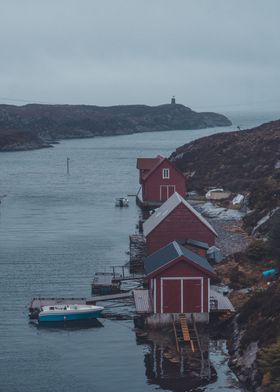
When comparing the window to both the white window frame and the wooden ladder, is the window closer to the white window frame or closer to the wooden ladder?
the white window frame

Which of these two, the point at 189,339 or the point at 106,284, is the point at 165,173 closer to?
the point at 106,284

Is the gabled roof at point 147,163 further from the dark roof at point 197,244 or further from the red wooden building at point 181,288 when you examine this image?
the red wooden building at point 181,288

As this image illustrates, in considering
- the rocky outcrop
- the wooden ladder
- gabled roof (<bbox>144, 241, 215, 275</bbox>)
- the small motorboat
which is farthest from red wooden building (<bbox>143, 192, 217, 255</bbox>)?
the small motorboat

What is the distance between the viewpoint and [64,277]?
40781 millimetres

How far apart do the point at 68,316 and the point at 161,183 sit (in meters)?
33.2

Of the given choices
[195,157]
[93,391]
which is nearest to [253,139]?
[195,157]

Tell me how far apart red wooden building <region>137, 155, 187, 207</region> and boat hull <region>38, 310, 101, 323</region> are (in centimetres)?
3178

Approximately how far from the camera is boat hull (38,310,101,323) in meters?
32.3

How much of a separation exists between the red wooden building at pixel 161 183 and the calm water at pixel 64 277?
85.3 inches

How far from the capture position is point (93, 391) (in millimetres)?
25047

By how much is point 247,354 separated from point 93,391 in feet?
17.7

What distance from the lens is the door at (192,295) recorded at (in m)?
30.9

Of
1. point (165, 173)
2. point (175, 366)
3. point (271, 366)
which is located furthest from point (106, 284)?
point (165, 173)

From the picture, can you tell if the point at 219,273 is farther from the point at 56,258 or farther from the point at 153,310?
the point at 56,258
